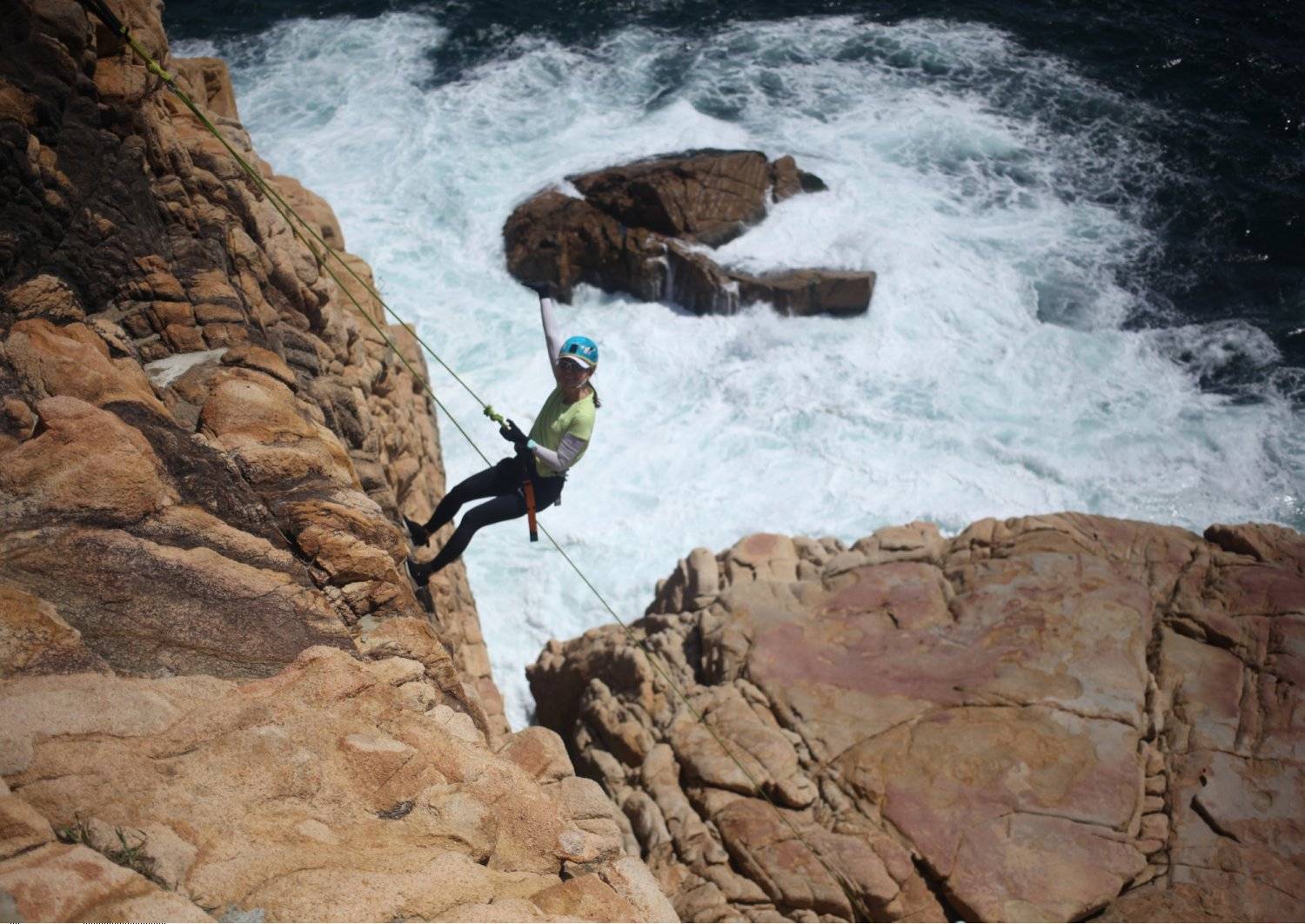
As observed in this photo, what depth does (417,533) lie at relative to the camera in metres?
8.56

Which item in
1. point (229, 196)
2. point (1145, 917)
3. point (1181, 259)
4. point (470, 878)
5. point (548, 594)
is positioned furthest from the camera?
point (1181, 259)

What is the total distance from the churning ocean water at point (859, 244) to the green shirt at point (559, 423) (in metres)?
4.91

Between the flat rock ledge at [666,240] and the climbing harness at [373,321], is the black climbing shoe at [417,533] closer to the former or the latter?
the climbing harness at [373,321]

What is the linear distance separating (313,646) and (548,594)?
7857 millimetres

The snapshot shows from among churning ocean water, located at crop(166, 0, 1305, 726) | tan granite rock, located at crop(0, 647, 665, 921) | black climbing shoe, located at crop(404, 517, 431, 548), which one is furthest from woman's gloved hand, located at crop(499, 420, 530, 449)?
churning ocean water, located at crop(166, 0, 1305, 726)

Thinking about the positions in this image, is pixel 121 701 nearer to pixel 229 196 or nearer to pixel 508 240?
pixel 229 196

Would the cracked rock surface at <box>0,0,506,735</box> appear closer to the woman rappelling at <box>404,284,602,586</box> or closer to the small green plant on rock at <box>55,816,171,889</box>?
the woman rappelling at <box>404,284,602,586</box>

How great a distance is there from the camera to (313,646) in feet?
17.8

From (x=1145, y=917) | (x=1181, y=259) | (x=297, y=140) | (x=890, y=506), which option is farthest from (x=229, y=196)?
(x=1181, y=259)

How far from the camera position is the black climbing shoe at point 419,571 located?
796 centimetres

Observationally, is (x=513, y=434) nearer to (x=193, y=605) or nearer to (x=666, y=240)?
(x=193, y=605)

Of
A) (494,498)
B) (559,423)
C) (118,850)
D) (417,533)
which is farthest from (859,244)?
(118,850)

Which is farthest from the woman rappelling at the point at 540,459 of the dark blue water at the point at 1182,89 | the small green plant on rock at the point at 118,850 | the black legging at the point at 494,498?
the dark blue water at the point at 1182,89

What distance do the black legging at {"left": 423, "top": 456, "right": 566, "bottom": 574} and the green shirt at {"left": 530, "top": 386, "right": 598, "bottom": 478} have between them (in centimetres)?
19
